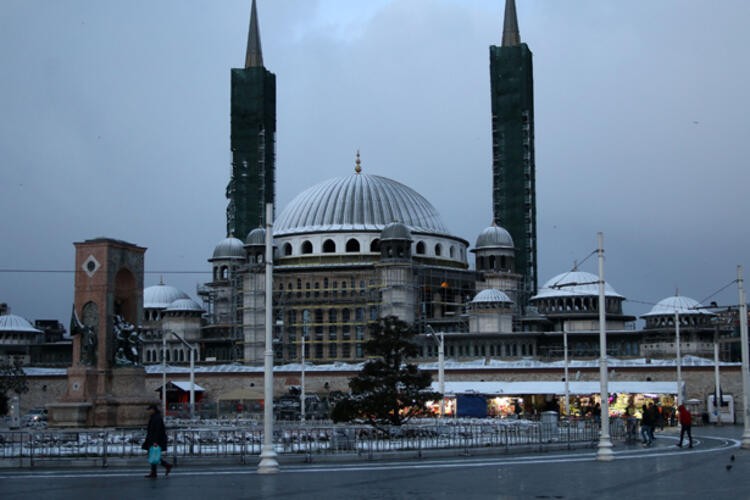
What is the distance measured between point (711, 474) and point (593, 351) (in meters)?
66.9

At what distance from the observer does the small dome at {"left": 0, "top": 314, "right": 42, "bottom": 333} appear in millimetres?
104894

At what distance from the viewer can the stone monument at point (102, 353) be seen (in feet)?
104

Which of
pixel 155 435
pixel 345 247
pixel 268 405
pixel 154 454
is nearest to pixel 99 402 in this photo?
pixel 268 405

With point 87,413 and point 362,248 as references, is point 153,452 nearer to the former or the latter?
point 87,413

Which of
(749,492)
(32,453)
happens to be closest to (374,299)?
(32,453)

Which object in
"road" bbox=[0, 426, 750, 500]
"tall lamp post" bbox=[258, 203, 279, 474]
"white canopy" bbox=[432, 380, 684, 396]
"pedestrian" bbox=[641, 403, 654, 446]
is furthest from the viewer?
"white canopy" bbox=[432, 380, 684, 396]

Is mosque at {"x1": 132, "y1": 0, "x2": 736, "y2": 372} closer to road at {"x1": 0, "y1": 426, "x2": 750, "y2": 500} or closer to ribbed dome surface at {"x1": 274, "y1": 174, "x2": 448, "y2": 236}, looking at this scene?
ribbed dome surface at {"x1": 274, "y1": 174, "x2": 448, "y2": 236}

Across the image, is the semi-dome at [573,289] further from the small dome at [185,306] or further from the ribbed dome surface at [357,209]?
the small dome at [185,306]

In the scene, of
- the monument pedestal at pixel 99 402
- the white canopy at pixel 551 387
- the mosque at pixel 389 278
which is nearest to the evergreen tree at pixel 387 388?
the monument pedestal at pixel 99 402

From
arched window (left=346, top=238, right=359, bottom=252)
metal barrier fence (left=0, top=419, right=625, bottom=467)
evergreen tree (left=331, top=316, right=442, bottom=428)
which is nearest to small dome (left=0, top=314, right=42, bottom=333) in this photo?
arched window (left=346, top=238, right=359, bottom=252)

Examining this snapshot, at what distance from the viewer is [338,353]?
93188mm

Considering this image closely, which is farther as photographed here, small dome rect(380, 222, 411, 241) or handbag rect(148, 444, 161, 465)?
small dome rect(380, 222, 411, 241)

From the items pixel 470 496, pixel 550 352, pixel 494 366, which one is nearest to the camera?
pixel 470 496

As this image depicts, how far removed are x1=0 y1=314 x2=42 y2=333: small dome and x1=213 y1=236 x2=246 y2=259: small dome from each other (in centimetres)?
1964
